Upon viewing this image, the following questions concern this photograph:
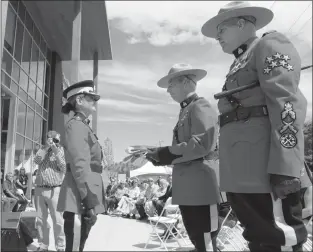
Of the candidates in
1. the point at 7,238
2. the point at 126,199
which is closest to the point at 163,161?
the point at 7,238

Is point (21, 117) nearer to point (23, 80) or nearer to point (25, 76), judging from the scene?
point (23, 80)

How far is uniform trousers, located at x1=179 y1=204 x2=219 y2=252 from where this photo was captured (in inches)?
103

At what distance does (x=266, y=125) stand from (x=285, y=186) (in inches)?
14.4

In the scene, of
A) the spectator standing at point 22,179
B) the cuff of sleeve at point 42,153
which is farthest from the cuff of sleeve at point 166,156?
the spectator standing at point 22,179

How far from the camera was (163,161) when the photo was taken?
2740 millimetres

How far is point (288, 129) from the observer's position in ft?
5.34

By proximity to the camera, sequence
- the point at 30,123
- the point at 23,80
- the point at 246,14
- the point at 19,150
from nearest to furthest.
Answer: the point at 246,14 < the point at 19,150 < the point at 23,80 < the point at 30,123

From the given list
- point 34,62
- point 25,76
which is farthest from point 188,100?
point 34,62

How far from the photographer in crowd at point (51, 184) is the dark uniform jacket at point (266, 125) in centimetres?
336

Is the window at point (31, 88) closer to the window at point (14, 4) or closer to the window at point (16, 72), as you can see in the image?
the window at point (16, 72)

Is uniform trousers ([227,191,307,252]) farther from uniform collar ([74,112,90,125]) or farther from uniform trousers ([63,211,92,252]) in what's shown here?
uniform collar ([74,112,90,125])

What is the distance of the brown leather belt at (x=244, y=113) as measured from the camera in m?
1.81

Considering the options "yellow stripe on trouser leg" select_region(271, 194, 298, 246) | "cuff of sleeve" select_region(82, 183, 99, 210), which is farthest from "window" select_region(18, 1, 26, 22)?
"yellow stripe on trouser leg" select_region(271, 194, 298, 246)

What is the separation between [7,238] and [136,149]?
2398 millimetres
